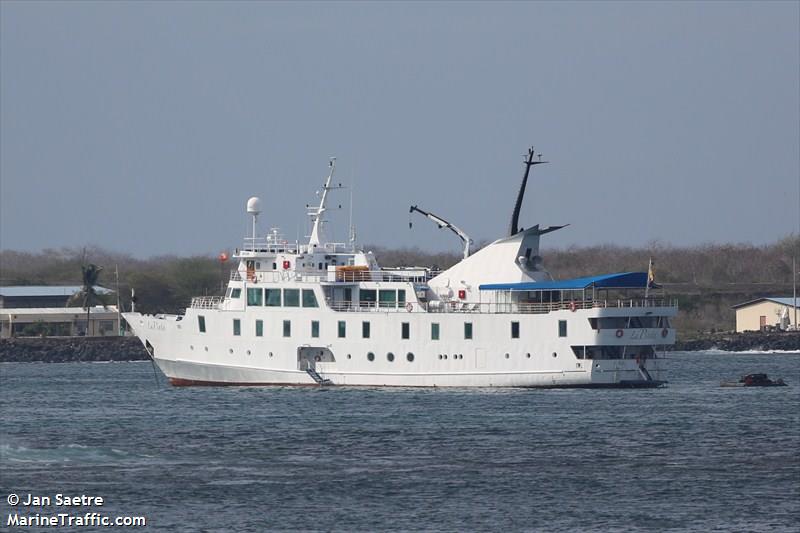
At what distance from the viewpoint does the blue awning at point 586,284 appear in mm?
54531

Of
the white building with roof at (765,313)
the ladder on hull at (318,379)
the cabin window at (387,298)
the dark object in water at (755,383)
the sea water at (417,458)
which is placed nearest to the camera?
the sea water at (417,458)

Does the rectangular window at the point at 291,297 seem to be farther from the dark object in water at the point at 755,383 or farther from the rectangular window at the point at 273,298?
the dark object in water at the point at 755,383

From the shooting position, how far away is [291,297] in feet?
191

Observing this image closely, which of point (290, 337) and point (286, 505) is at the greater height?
point (290, 337)

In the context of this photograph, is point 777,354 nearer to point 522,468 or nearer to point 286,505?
point 522,468

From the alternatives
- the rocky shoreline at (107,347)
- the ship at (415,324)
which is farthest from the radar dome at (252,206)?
the rocky shoreline at (107,347)

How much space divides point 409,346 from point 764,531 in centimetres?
2793

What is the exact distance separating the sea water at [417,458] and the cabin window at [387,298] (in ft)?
10.8

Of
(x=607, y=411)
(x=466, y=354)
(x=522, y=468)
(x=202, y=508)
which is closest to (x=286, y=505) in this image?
(x=202, y=508)

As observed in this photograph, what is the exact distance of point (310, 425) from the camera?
45406 millimetres

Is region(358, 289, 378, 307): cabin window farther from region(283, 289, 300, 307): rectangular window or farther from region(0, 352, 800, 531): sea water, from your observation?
region(0, 352, 800, 531): sea water

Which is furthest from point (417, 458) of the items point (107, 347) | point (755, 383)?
point (107, 347)

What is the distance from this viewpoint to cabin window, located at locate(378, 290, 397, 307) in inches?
2264

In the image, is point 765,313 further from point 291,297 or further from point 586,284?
point 291,297
